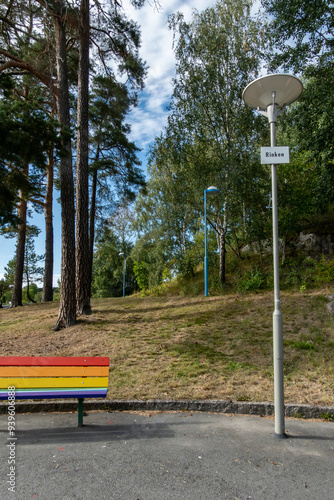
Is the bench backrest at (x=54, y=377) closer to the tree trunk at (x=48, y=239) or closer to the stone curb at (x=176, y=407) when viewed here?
the stone curb at (x=176, y=407)

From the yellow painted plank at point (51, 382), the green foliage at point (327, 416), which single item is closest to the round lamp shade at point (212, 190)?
the green foliage at point (327, 416)

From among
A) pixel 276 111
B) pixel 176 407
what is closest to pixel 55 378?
pixel 176 407

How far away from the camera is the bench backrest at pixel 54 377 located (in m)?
3.70

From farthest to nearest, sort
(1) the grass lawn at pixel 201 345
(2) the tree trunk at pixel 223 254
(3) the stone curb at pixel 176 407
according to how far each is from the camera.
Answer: (2) the tree trunk at pixel 223 254, (1) the grass lawn at pixel 201 345, (3) the stone curb at pixel 176 407

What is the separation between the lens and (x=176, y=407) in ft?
14.5

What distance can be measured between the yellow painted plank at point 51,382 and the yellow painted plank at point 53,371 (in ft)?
0.15

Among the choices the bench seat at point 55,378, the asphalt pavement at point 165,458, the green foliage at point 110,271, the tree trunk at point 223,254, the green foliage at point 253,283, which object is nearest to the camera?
the asphalt pavement at point 165,458

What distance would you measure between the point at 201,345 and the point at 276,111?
16.9 ft

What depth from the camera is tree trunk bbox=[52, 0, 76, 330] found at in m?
A: 9.32

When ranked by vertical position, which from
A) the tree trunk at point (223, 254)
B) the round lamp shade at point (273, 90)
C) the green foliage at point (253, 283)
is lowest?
the green foliage at point (253, 283)

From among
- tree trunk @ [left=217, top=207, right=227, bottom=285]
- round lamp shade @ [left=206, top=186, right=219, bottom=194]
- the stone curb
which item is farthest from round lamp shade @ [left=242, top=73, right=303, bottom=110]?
tree trunk @ [left=217, top=207, right=227, bottom=285]

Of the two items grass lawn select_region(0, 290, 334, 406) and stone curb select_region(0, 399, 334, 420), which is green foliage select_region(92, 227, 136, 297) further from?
stone curb select_region(0, 399, 334, 420)

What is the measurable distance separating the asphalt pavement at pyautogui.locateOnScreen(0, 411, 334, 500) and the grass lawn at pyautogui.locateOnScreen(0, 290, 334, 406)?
33.6 inches

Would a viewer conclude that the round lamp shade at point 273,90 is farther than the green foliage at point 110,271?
No
